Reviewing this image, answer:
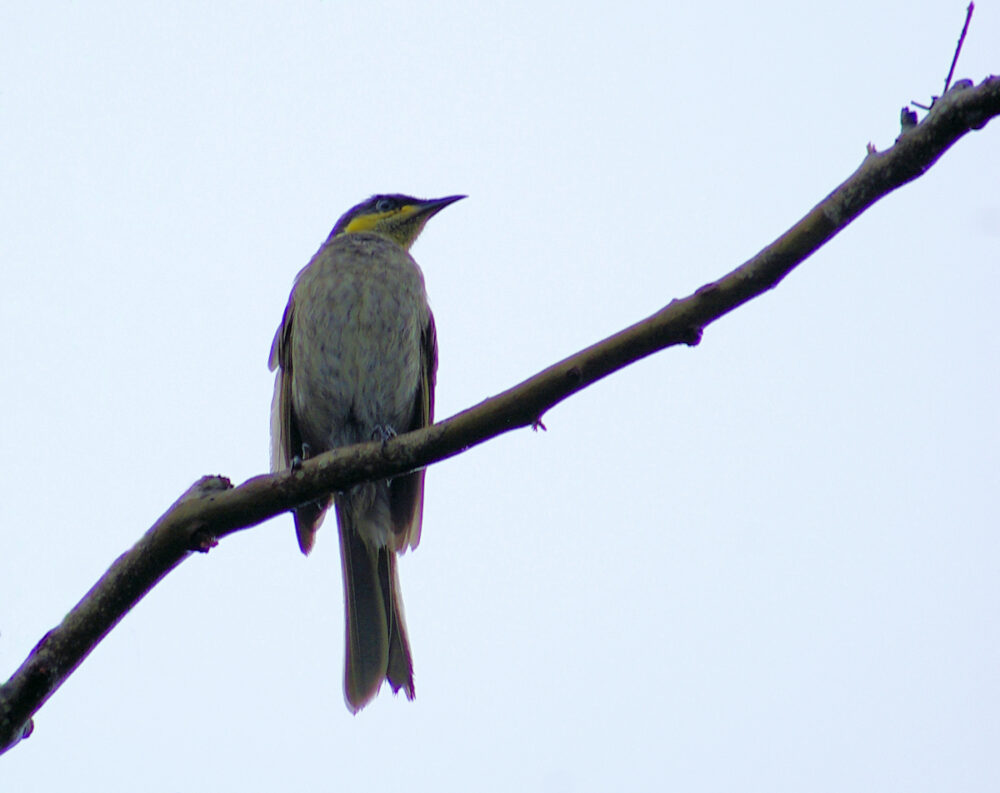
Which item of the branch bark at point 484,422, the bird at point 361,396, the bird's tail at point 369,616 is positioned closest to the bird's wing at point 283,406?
the bird at point 361,396

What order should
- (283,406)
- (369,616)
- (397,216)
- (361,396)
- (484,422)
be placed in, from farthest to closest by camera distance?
(397,216) < (283,406) < (361,396) < (369,616) < (484,422)

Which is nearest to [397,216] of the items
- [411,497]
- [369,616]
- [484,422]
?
[411,497]

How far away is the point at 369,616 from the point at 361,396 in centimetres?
115

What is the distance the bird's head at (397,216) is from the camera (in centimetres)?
755

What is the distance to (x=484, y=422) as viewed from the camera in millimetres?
3633

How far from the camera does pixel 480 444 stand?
146 inches

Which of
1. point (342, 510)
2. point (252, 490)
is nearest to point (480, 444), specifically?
point (252, 490)

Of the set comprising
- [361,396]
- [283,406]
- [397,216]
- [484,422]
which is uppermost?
[397,216]

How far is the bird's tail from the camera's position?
5.57 metres

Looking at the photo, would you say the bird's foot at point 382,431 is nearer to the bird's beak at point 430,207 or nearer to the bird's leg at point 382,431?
the bird's leg at point 382,431

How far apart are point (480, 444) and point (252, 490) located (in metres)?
0.76

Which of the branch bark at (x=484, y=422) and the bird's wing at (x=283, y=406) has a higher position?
the bird's wing at (x=283, y=406)

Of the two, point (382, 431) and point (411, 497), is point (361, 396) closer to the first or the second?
point (382, 431)

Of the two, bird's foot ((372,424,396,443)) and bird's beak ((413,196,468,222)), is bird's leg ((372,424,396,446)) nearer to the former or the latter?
bird's foot ((372,424,396,443))
